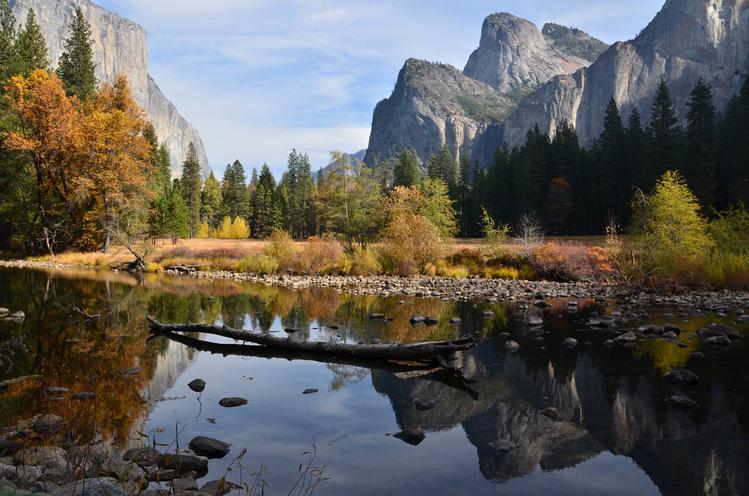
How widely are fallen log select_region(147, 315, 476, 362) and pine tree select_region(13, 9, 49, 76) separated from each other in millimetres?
41520

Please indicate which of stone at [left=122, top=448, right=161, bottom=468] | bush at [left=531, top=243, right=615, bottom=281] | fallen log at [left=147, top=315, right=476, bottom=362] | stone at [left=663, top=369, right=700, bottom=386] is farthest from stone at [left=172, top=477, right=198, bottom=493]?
bush at [left=531, top=243, right=615, bottom=281]

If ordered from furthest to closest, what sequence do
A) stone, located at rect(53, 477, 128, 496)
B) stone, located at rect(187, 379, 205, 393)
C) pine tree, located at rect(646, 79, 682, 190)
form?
pine tree, located at rect(646, 79, 682, 190)
stone, located at rect(187, 379, 205, 393)
stone, located at rect(53, 477, 128, 496)

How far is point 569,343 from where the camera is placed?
11227 mm

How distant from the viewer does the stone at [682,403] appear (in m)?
7.03

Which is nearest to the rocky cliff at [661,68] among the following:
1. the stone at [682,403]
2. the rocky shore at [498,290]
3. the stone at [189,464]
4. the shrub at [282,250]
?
the shrub at [282,250]

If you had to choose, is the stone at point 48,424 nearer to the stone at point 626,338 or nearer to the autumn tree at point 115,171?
the stone at point 626,338

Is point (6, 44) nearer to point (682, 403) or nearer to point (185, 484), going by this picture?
point (185, 484)

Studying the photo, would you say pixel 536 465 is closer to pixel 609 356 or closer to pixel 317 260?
pixel 609 356

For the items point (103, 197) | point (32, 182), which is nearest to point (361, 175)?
point (103, 197)

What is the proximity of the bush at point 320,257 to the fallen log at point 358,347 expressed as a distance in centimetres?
1851

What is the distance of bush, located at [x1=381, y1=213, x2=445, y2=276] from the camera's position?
29.3 metres

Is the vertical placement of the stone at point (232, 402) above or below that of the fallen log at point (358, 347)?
below

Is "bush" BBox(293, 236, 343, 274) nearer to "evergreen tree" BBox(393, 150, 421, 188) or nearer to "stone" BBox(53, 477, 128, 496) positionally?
"stone" BBox(53, 477, 128, 496)

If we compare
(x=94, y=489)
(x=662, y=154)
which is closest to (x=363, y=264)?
(x=94, y=489)
